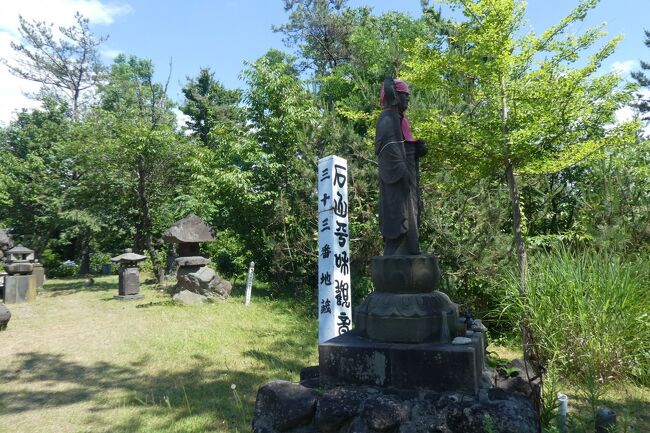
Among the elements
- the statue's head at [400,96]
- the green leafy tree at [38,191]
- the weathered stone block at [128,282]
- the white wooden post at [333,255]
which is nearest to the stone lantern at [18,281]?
the weathered stone block at [128,282]

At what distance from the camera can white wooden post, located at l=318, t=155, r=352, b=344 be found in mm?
5117

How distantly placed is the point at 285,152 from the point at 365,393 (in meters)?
9.35

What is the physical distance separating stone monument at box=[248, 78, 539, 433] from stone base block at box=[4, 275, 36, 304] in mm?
10980

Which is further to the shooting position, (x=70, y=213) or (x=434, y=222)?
(x=70, y=213)

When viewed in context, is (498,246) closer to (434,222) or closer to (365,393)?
(434,222)

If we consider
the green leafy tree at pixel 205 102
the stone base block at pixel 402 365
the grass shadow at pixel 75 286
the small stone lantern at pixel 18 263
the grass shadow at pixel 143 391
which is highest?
the green leafy tree at pixel 205 102

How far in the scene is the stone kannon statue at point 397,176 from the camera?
347cm

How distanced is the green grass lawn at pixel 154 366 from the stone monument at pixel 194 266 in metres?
0.92

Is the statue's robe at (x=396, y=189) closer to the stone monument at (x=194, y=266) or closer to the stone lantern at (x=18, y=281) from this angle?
the stone monument at (x=194, y=266)

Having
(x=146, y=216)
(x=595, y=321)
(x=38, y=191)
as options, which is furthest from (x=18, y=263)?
(x=595, y=321)

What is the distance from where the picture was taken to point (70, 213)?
1571 cm

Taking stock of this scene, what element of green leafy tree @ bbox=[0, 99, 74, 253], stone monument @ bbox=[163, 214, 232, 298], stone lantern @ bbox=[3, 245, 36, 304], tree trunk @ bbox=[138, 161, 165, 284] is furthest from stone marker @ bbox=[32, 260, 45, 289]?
stone monument @ bbox=[163, 214, 232, 298]

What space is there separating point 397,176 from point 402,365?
1448 mm

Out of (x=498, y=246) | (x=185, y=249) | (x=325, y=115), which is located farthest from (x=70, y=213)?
(x=498, y=246)
